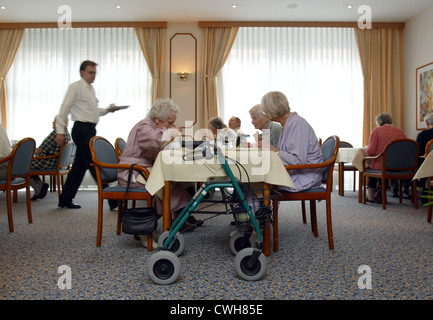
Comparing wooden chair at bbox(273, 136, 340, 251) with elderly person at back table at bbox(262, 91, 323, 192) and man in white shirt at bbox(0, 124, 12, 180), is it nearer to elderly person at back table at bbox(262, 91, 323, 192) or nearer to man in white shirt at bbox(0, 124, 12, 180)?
elderly person at back table at bbox(262, 91, 323, 192)

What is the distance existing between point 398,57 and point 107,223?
638 centimetres

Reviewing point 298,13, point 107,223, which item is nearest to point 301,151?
point 107,223

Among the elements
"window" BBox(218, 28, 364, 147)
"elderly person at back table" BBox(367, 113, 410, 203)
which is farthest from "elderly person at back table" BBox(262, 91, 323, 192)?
"window" BBox(218, 28, 364, 147)

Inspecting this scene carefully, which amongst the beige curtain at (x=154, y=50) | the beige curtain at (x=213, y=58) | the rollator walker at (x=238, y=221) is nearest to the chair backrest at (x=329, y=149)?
the rollator walker at (x=238, y=221)

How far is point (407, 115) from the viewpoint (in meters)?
7.13

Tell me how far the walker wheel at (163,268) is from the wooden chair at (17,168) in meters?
1.70

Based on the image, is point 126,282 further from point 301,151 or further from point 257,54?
point 257,54

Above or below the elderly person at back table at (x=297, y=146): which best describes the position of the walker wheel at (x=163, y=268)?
below

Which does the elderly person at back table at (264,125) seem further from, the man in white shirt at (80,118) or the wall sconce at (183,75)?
the wall sconce at (183,75)

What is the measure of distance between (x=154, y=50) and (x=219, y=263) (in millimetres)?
5715

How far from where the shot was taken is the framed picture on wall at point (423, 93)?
6.34m

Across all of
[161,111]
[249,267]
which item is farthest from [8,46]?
[249,267]

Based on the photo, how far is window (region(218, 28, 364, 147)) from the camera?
731cm

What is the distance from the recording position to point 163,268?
1.92 m
